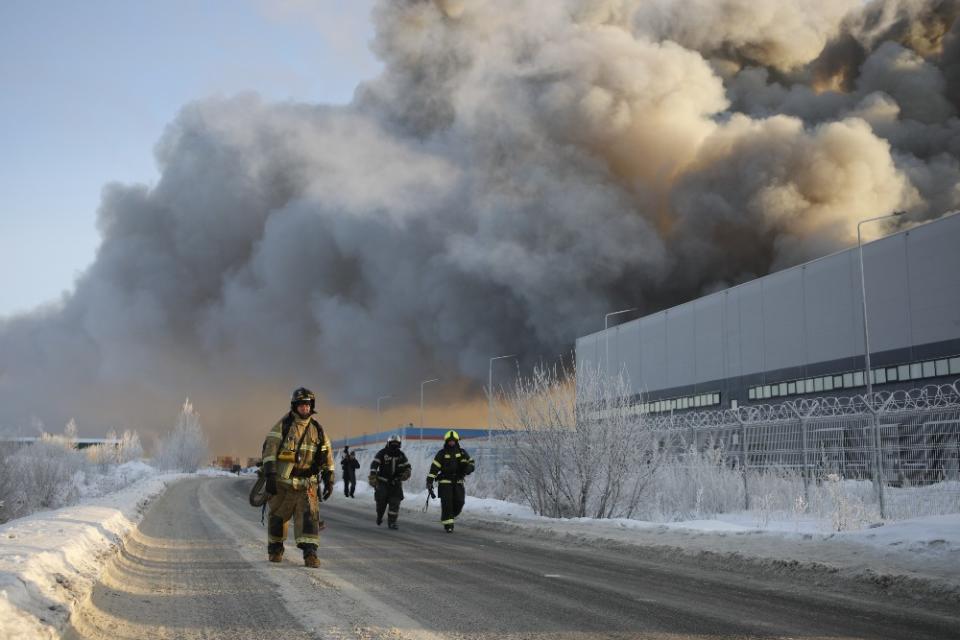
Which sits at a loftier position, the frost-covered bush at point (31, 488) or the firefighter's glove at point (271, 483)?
the firefighter's glove at point (271, 483)

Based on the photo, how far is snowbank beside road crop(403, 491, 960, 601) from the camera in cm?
839

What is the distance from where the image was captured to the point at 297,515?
962 centimetres

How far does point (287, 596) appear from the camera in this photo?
290 inches

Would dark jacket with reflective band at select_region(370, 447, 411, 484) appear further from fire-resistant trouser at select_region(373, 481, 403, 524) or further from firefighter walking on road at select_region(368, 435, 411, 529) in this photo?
fire-resistant trouser at select_region(373, 481, 403, 524)

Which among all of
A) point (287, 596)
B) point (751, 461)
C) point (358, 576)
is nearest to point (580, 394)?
point (751, 461)

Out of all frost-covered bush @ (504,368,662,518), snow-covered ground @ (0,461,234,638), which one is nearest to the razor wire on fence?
frost-covered bush @ (504,368,662,518)

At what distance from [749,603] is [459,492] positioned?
32.9 ft

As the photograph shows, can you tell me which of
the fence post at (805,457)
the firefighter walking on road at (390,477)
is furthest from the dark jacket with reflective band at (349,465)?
the fence post at (805,457)

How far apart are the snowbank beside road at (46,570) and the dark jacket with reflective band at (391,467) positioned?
5920mm

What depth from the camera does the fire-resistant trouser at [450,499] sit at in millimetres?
16234

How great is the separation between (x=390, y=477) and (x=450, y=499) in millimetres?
1545

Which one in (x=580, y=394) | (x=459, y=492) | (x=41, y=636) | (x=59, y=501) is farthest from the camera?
(x=59, y=501)

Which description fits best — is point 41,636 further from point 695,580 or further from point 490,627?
point 695,580

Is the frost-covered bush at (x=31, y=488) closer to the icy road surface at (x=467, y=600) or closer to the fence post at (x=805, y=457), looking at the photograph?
the icy road surface at (x=467, y=600)
